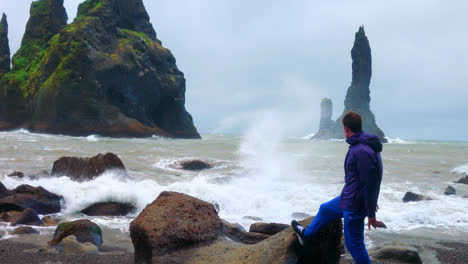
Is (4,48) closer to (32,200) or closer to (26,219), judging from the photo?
(32,200)

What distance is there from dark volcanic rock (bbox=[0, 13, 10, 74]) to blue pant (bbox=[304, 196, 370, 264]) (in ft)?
196

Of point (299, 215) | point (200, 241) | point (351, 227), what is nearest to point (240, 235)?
point (200, 241)

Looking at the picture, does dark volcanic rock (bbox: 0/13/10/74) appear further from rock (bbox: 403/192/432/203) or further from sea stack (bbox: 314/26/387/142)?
sea stack (bbox: 314/26/387/142)

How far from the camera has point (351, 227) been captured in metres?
3.21

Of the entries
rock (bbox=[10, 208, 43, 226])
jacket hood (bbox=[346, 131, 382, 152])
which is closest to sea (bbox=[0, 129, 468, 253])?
rock (bbox=[10, 208, 43, 226])

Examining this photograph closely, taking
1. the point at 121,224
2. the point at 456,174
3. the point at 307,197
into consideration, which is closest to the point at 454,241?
the point at 307,197

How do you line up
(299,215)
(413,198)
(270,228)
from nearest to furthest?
(270,228)
(299,215)
(413,198)

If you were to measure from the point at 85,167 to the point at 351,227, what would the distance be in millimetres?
8585

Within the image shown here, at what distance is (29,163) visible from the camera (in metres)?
13.4

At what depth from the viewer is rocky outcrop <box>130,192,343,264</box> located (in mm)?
3418

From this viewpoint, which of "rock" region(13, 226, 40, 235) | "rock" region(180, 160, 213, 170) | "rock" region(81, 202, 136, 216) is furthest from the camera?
"rock" region(180, 160, 213, 170)

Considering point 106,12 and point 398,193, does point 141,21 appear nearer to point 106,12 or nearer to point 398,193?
point 106,12

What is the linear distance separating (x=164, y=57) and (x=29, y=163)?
4442 cm

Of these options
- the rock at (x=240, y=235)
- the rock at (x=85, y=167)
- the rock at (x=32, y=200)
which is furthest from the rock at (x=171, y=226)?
the rock at (x=85, y=167)
